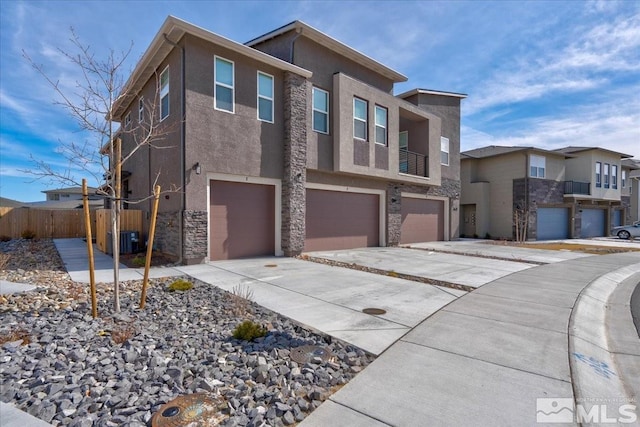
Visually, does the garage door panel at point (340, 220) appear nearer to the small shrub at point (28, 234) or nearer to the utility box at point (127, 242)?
the utility box at point (127, 242)

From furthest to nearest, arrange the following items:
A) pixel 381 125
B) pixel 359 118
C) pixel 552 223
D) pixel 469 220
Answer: pixel 469 220
pixel 552 223
pixel 381 125
pixel 359 118

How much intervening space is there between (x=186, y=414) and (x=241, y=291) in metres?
3.96

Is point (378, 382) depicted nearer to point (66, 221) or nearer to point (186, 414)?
point (186, 414)

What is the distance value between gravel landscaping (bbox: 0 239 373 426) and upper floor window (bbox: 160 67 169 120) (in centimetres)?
721

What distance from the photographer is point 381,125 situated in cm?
1488

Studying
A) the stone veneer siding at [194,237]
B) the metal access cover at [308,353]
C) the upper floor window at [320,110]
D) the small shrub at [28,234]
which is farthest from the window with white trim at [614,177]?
the small shrub at [28,234]

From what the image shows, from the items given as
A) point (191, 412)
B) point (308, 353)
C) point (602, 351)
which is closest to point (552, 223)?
point (602, 351)

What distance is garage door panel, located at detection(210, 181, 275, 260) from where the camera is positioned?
10.5 m

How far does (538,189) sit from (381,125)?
591 inches

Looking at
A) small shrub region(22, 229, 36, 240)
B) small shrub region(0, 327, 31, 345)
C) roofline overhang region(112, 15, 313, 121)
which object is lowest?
small shrub region(0, 327, 31, 345)

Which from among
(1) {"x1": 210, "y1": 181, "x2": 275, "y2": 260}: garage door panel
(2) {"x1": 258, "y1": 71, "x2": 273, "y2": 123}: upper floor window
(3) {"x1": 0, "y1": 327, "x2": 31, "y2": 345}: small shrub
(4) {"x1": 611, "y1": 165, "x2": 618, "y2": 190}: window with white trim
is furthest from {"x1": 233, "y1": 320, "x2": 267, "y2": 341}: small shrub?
(4) {"x1": 611, "y1": 165, "x2": 618, "y2": 190}: window with white trim

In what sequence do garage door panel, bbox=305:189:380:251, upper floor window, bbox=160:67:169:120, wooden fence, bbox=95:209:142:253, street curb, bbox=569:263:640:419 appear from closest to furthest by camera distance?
street curb, bbox=569:263:640:419
upper floor window, bbox=160:67:169:120
wooden fence, bbox=95:209:142:253
garage door panel, bbox=305:189:380:251

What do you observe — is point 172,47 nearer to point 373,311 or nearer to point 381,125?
point 381,125

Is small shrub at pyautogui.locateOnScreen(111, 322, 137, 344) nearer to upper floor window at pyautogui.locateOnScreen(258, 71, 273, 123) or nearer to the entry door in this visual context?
upper floor window at pyautogui.locateOnScreen(258, 71, 273, 123)
